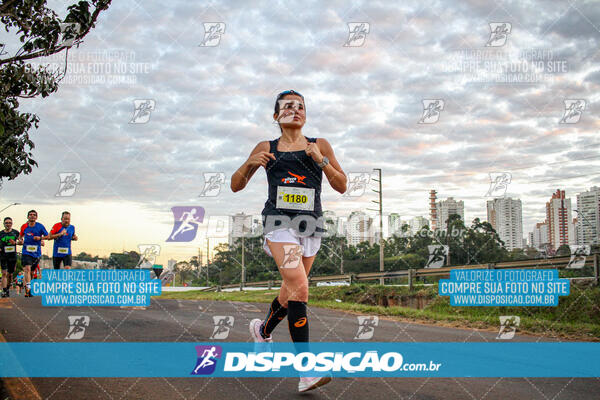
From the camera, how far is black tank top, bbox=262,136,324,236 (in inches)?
150

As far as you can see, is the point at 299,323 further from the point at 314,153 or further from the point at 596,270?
the point at 596,270

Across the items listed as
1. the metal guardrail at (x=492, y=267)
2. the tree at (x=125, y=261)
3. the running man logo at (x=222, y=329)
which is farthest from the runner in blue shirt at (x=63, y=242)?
the metal guardrail at (x=492, y=267)

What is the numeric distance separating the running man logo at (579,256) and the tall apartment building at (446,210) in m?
21.2

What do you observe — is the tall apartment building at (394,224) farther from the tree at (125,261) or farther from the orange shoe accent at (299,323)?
the orange shoe accent at (299,323)

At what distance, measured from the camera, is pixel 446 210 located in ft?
109

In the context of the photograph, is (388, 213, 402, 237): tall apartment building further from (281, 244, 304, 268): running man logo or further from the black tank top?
(281, 244, 304, 268): running man logo

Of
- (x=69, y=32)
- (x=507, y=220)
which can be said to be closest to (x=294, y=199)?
(x=69, y=32)

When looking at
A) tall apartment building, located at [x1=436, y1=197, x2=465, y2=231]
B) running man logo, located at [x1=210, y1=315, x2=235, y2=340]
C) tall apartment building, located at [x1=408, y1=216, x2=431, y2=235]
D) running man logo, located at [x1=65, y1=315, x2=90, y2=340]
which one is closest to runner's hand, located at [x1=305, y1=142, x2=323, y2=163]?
running man logo, located at [x1=210, y1=315, x2=235, y2=340]

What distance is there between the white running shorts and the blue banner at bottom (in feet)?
Result: 2.47

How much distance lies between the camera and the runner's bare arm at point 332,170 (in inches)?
150

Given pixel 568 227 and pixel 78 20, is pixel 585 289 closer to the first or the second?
pixel 78 20

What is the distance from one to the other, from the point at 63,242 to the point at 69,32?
7514 mm

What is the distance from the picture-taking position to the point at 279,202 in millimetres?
3779

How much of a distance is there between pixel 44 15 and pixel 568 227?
39668mm
